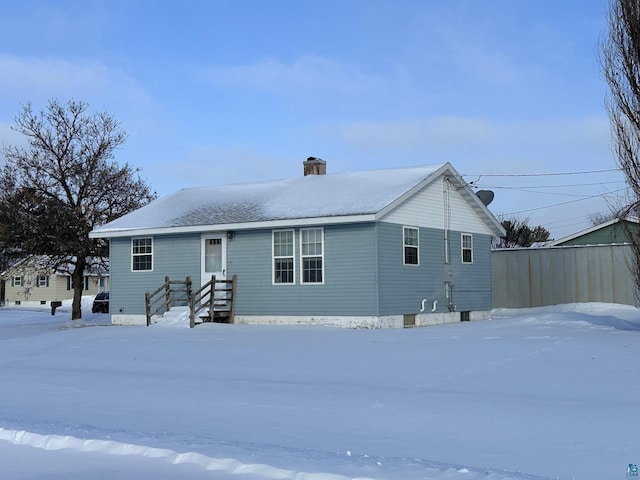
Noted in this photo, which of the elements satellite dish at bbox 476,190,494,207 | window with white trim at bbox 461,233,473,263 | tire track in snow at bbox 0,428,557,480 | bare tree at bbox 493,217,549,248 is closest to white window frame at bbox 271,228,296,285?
window with white trim at bbox 461,233,473,263

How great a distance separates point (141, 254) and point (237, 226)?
438 cm

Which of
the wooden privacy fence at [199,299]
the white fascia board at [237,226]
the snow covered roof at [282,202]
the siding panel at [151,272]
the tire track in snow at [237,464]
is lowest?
the tire track in snow at [237,464]

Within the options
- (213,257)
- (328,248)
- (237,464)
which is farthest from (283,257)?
(237,464)

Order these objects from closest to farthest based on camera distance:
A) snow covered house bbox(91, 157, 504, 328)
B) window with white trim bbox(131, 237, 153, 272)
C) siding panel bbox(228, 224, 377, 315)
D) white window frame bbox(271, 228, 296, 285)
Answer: siding panel bbox(228, 224, 377, 315) → snow covered house bbox(91, 157, 504, 328) → white window frame bbox(271, 228, 296, 285) → window with white trim bbox(131, 237, 153, 272)

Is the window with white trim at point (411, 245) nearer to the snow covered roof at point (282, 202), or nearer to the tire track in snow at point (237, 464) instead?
the snow covered roof at point (282, 202)

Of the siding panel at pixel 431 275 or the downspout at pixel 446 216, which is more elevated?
the downspout at pixel 446 216

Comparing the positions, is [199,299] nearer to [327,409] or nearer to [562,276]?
[327,409]

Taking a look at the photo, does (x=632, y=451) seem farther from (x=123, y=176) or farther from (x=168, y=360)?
(x=123, y=176)

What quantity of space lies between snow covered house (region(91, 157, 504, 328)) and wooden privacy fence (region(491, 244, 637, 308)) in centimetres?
368

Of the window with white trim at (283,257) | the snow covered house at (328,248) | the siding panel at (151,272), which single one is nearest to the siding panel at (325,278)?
the snow covered house at (328,248)

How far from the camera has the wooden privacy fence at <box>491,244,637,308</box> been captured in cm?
2814

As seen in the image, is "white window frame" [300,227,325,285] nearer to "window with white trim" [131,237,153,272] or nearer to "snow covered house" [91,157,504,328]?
"snow covered house" [91,157,504,328]

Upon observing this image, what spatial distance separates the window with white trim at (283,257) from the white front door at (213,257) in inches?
71.6

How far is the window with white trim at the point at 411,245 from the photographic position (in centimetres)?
2227
